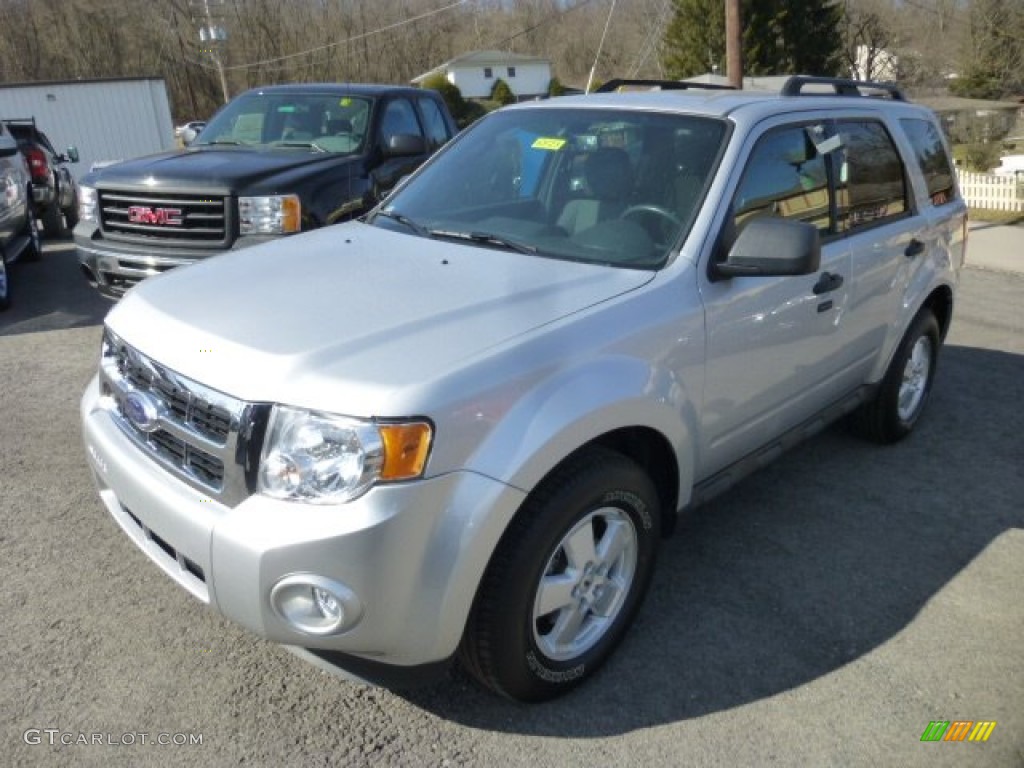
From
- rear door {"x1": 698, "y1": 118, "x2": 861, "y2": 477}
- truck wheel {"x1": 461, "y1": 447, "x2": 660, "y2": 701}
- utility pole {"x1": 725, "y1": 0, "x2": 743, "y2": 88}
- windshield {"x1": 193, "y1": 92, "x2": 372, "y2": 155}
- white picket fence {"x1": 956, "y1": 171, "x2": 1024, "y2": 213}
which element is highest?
A: utility pole {"x1": 725, "y1": 0, "x2": 743, "y2": 88}

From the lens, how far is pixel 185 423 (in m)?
2.50

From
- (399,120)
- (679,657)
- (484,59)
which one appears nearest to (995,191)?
(399,120)

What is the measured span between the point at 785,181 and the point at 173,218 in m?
4.32

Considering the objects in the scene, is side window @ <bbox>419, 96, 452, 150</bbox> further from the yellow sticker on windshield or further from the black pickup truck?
the yellow sticker on windshield

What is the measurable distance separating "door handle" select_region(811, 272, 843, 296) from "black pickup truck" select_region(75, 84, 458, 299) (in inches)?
145

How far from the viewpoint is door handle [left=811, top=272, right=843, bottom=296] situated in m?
3.62

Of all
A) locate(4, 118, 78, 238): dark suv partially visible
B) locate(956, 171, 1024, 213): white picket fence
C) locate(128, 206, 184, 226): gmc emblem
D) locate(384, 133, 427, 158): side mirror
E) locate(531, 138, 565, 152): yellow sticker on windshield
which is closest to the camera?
locate(531, 138, 565, 152): yellow sticker on windshield

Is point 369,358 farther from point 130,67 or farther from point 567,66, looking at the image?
point 567,66

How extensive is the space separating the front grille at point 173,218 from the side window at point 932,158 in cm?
432

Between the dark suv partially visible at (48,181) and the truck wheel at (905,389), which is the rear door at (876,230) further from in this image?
the dark suv partially visible at (48,181)

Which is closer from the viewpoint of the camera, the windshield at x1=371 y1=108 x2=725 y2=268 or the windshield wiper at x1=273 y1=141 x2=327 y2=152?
the windshield at x1=371 y1=108 x2=725 y2=268

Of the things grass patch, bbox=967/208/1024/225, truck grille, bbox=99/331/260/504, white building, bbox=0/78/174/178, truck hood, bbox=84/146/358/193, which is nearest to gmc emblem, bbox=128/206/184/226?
truck hood, bbox=84/146/358/193

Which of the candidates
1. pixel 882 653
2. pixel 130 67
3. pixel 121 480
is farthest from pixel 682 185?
pixel 130 67

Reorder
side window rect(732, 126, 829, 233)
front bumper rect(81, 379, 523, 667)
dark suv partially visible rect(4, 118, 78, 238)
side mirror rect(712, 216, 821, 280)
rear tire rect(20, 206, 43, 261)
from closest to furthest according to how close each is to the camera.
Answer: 1. front bumper rect(81, 379, 523, 667)
2. side mirror rect(712, 216, 821, 280)
3. side window rect(732, 126, 829, 233)
4. rear tire rect(20, 206, 43, 261)
5. dark suv partially visible rect(4, 118, 78, 238)
